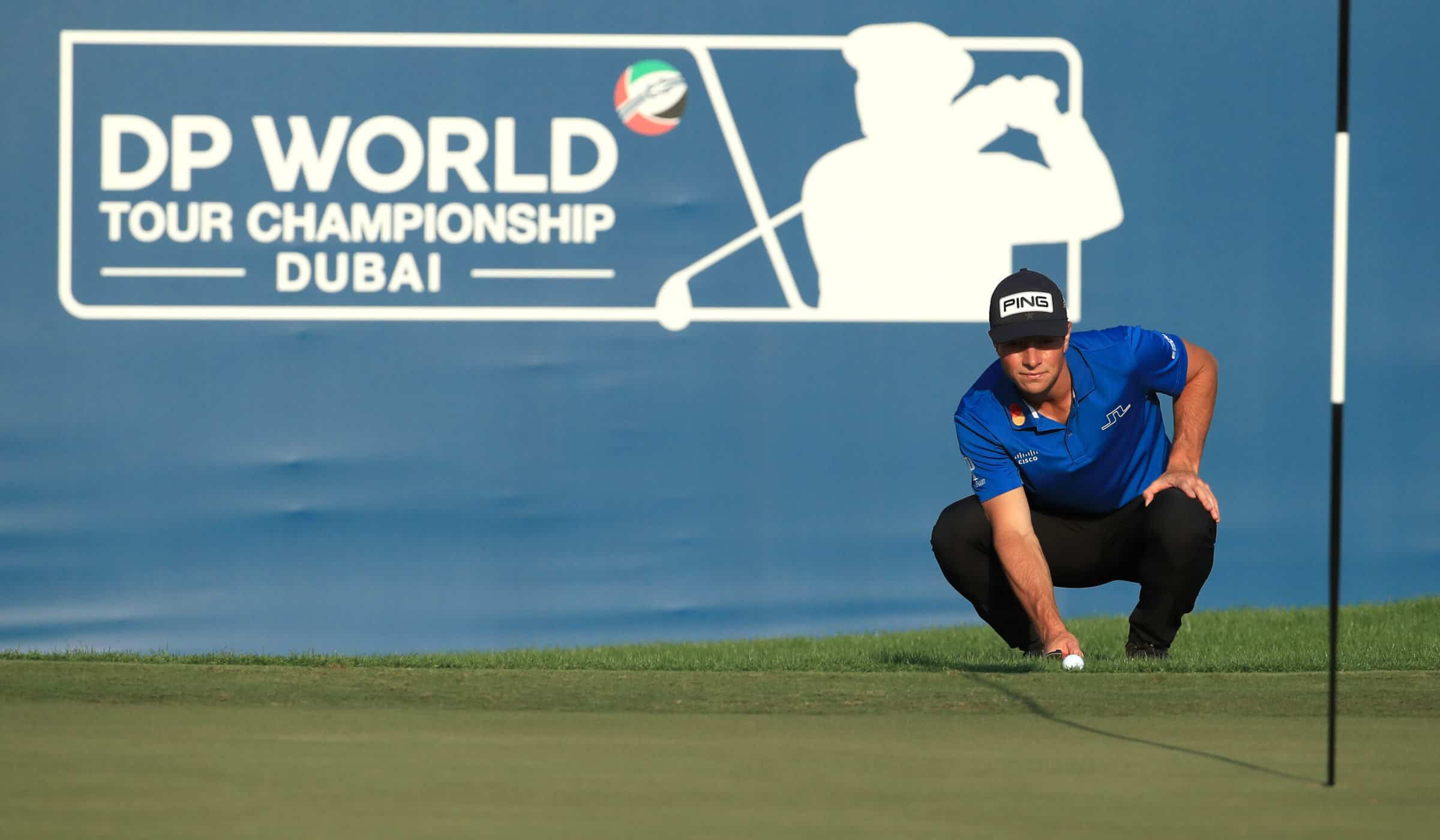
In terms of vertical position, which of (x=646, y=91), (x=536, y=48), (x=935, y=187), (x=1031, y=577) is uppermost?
(x=536, y=48)

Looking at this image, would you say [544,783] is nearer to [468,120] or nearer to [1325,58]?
[468,120]

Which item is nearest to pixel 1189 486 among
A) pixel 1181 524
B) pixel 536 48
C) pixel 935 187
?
pixel 1181 524

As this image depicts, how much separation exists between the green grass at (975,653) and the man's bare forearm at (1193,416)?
0.47 m

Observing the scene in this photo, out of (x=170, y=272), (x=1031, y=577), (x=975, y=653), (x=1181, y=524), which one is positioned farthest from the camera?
(x=170, y=272)

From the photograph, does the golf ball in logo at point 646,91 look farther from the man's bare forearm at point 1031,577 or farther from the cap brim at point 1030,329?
the man's bare forearm at point 1031,577

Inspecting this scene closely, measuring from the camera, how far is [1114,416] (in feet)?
12.3

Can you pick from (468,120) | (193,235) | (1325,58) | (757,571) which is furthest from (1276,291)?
(193,235)

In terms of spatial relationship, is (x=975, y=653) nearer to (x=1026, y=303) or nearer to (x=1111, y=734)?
(x=1026, y=303)

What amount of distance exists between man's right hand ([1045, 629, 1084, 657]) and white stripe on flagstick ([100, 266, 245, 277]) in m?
2.74

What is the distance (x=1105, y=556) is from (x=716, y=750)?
6.34ft

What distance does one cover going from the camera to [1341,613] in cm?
498

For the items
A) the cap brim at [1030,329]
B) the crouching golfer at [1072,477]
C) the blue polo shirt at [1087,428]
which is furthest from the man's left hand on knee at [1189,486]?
the cap brim at [1030,329]

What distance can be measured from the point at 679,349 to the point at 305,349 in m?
1.14

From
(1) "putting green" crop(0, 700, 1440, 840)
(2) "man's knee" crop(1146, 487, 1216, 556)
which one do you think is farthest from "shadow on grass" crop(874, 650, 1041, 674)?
(1) "putting green" crop(0, 700, 1440, 840)
